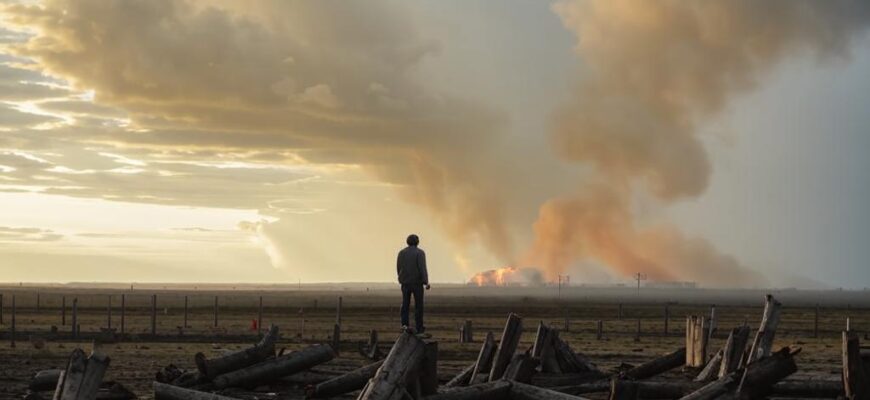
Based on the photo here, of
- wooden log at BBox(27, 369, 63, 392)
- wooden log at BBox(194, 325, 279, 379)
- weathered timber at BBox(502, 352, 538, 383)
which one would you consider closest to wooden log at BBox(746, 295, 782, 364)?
weathered timber at BBox(502, 352, 538, 383)

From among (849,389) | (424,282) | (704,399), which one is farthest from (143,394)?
(849,389)

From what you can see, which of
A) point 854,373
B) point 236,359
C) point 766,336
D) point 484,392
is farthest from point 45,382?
point 854,373

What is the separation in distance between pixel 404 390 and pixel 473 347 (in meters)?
33.6

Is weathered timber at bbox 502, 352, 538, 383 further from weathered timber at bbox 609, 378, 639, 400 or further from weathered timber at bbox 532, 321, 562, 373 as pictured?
weathered timber at bbox 532, 321, 562, 373

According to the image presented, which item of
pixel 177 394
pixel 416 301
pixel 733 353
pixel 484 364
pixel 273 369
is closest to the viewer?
pixel 177 394

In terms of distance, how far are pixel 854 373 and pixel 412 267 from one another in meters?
11.7

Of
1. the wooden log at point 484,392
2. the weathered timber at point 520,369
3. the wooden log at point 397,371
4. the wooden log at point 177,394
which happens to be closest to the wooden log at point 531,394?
the wooden log at point 484,392

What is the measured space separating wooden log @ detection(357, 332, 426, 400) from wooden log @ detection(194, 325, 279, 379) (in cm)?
722

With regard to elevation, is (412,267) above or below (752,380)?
above

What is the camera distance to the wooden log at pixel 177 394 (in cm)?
2073

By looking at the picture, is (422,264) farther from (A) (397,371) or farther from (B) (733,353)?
(A) (397,371)

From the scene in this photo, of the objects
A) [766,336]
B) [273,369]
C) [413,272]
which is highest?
[413,272]

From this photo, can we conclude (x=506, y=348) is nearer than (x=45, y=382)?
Yes

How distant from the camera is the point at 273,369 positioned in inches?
979
